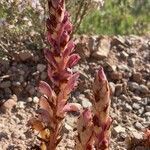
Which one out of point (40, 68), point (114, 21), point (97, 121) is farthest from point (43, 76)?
point (114, 21)

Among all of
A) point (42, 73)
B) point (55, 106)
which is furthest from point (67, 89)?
point (42, 73)

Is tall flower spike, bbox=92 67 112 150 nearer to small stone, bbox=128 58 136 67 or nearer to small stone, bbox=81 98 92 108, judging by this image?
small stone, bbox=81 98 92 108

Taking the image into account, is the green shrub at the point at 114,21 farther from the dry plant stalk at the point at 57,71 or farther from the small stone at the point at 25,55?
the dry plant stalk at the point at 57,71

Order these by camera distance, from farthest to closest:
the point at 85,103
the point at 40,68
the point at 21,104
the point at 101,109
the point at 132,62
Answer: the point at 132,62 → the point at 40,68 → the point at 85,103 → the point at 21,104 → the point at 101,109

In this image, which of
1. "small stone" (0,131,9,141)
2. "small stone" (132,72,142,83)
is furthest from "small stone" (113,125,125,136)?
"small stone" (0,131,9,141)

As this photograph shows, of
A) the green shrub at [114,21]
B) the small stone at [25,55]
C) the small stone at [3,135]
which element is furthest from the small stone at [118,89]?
the green shrub at [114,21]

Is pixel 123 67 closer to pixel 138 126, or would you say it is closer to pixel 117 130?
pixel 138 126
